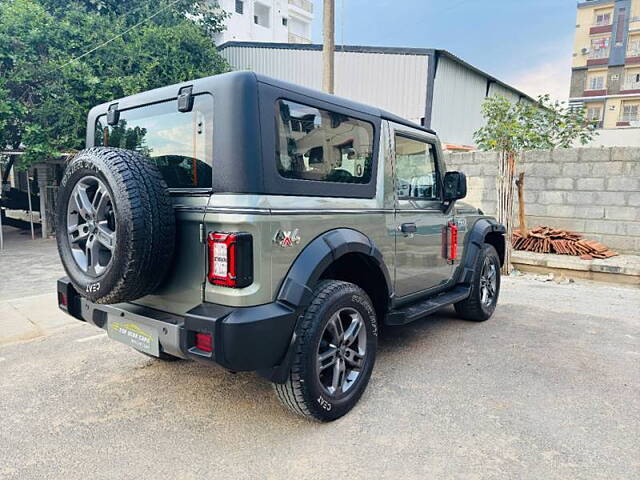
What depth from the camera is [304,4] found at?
35438 mm

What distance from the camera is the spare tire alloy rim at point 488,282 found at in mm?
4614

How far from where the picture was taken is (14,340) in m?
4.06

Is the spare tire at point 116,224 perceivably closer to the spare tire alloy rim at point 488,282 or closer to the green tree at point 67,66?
the spare tire alloy rim at point 488,282

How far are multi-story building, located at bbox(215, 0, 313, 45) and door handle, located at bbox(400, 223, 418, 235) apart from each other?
2276 centimetres

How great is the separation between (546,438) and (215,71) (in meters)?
13.1

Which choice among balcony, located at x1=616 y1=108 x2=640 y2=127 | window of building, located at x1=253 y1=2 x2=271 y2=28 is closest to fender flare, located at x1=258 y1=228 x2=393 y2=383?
window of building, located at x1=253 y1=2 x2=271 y2=28

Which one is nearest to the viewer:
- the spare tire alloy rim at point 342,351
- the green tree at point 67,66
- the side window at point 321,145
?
the side window at point 321,145

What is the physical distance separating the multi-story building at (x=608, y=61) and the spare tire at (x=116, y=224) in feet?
142

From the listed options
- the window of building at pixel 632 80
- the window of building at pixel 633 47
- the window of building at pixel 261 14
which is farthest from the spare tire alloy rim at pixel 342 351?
the window of building at pixel 633 47

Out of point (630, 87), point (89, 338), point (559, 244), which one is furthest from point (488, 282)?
point (630, 87)

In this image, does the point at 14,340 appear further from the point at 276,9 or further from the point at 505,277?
the point at 276,9

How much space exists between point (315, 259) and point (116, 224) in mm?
1045

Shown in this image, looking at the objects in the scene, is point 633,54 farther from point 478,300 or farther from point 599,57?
point 478,300

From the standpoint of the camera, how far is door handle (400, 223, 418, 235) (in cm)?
335
